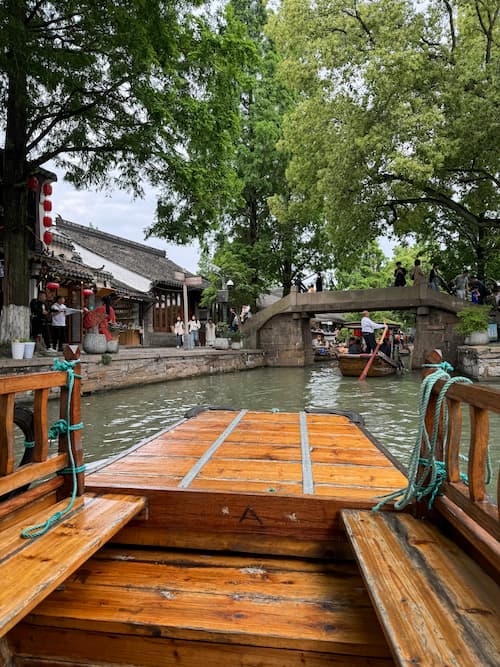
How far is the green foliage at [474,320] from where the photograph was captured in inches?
493

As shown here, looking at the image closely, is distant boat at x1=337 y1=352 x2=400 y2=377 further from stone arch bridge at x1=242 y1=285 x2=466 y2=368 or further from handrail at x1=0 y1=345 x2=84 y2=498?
handrail at x1=0 y1=345 x2=84 y2=498

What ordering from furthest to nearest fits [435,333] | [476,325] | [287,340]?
[287,340], [435,333], [476,325]

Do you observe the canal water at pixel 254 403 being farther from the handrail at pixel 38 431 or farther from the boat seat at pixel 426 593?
the boat seat at pixel 426 593

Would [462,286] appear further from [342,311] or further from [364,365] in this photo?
[364,365]

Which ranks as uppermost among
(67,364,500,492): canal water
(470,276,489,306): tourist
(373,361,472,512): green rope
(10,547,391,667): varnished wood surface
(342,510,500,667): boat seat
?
(470,276,489,306): tourist

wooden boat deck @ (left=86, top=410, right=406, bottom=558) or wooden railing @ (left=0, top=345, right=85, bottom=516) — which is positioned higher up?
wooden railing @ (left=0, top=345, right=85, bottom=516)

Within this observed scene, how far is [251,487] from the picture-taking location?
232 centimetres

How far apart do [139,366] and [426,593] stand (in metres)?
10.4

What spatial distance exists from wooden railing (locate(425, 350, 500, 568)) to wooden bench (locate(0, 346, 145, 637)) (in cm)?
140

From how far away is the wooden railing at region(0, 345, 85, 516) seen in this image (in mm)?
1751

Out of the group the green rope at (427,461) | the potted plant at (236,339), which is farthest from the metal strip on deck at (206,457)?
the potted plant at (236,339)

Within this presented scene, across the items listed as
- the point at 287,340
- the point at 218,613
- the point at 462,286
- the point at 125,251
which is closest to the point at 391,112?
the point at 462,286

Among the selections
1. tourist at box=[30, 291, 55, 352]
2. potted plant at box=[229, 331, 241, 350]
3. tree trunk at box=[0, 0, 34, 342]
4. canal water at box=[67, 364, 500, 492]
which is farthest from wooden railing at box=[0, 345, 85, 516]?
potted plant at box=[229, 331, 241, 350]

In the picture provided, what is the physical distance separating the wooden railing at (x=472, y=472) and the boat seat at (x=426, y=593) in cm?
11
